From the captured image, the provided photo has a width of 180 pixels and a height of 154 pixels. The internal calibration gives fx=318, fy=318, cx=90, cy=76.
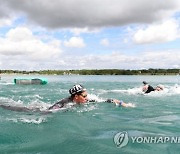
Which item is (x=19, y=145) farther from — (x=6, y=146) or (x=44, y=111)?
(x=44, y=111)

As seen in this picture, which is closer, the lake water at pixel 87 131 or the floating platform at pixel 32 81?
the lake water at pixel 87 131

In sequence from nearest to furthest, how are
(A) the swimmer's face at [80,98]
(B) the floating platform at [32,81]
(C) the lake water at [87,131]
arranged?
(C) the lake water at [87,131], (A) the swimmer's face at [80,98], (B) the floating platform at [32,81]

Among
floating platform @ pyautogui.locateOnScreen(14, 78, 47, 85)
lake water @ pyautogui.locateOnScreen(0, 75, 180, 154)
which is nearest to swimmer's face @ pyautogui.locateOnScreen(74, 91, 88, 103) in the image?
lake water @ pyautogui.locateOnScreen(0, 75, 180, 154)

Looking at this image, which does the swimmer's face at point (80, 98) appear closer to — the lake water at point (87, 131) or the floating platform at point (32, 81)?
the lake water at point (87, 131)

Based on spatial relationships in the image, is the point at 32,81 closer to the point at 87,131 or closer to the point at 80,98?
the point at 80,98

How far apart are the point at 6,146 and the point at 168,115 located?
854 centimetres

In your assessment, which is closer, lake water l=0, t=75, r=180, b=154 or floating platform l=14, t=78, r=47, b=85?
lake water l=0, t=75, r=180, b=154

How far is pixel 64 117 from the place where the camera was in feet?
45.9

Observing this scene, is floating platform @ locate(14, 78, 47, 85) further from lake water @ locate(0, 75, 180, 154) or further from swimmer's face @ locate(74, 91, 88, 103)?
swimmer's face @ locate(74, 91, 88, 103)

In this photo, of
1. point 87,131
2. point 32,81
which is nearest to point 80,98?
point 87,131

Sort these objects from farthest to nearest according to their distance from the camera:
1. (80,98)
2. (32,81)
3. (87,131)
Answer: (32,81)
(80,98)
(87,131)

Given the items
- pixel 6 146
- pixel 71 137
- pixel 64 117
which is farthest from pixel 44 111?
pixel 6 146

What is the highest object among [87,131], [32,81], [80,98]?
[80,98]

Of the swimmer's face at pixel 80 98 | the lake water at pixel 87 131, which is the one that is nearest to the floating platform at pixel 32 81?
the lake water at pixel 87 131
